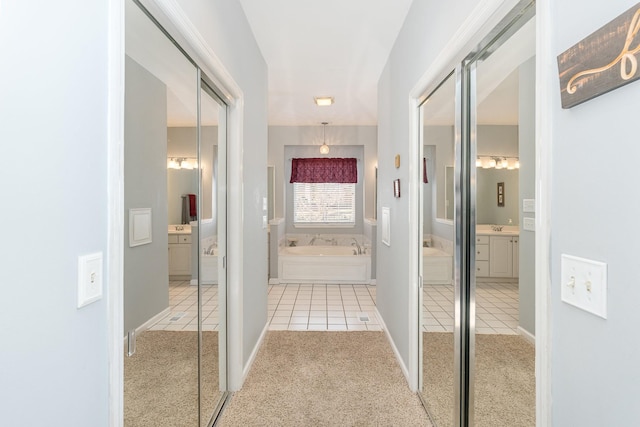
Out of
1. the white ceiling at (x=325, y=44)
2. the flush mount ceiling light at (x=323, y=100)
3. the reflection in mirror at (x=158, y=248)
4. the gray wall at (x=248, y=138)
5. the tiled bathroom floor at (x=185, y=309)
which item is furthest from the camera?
the flush mount ceiling light at (x=323, y=100)

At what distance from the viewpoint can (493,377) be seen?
1.38 m

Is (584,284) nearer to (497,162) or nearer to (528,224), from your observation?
(528,224)

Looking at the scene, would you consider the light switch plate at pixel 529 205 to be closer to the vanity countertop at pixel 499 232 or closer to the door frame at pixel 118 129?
the vanity countertop at pixel 499 232

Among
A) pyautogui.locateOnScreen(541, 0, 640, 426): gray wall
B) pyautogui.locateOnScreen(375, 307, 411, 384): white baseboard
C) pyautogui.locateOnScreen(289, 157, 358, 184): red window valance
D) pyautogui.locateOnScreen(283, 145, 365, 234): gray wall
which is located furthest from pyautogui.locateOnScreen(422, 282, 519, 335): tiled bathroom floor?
pyautogui.locateOnScreen(289, 157, 358, 184): red window valance

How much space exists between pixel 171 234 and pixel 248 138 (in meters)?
1.24

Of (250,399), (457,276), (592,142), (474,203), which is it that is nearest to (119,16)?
(592,142)

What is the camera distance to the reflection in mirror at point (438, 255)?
5.92 feet

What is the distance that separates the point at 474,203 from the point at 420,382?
1.39m

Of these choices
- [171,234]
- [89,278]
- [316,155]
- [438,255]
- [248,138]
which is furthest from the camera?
[316,155]

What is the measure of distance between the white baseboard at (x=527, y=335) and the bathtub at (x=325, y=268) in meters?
4.24

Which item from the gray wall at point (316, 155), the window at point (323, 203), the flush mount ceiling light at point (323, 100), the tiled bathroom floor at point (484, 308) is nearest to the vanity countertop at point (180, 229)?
the tiled bathroom floor at point (484, 308)

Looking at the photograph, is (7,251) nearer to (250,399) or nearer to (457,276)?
(457,276)

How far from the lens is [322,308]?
4164mm

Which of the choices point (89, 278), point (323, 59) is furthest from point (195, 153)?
point (323, 59)
